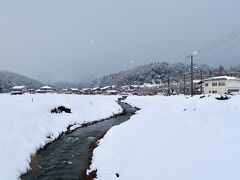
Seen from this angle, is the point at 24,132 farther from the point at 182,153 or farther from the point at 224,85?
the point at 224,85

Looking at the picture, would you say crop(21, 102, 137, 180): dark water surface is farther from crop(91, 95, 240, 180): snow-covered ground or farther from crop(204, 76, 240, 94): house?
crop(204, 76, 240, 94): house

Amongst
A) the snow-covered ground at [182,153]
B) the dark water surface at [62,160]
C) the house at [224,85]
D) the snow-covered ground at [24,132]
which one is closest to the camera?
the snow-covered ground at [182,153]

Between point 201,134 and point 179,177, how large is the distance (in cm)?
489

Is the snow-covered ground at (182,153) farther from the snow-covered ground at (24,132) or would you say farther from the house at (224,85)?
the house at (224,85)

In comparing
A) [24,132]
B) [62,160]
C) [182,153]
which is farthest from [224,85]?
[182,153]

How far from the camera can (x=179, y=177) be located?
1197 centimetres

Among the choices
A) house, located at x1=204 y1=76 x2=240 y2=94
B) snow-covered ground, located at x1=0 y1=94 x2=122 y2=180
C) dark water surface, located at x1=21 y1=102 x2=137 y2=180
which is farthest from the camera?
house, located at x1=204 y1=76 x2=240 y2=94

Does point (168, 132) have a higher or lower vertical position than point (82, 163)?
higher

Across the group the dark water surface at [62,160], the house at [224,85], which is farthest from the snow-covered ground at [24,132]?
the house at [224,85]

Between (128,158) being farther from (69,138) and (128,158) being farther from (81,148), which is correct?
(69,138)

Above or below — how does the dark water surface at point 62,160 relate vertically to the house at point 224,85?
below

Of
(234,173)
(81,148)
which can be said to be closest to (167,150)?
(234,173)

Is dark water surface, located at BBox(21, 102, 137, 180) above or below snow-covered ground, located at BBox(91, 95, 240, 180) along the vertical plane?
below

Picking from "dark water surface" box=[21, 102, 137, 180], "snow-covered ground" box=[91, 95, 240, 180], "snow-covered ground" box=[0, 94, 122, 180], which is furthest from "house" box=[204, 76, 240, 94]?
"snow-covered ground" box=[91, 95, 240, 180]
